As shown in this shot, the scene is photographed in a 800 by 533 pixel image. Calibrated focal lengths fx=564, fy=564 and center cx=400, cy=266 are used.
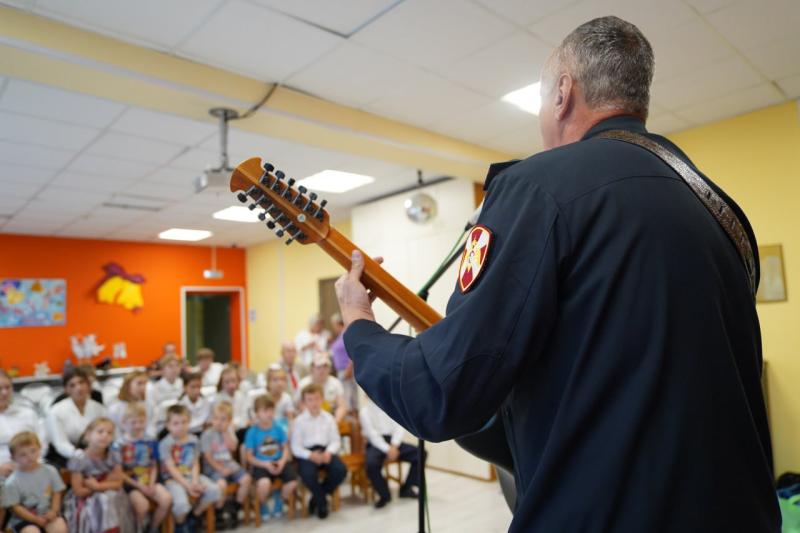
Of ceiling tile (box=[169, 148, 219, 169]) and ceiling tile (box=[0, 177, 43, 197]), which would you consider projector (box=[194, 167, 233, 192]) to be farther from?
ceiling tile (box=[0, 177, 43, 197])

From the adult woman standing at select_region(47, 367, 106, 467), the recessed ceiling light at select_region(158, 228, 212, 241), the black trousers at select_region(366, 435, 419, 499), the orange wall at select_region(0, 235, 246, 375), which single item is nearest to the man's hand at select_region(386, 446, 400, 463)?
the black trousers at select_region(366, 435, 419, 499)

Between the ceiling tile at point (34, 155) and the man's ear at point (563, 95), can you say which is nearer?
the man's ear at point (563, 95)

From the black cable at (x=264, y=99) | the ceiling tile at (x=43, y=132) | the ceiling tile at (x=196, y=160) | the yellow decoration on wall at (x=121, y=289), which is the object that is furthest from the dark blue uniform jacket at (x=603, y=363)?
the yellow decoration on wall at (x=121, y=289)

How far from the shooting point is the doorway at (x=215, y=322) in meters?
9.45

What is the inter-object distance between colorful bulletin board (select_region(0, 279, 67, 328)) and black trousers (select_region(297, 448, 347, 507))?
5.26m

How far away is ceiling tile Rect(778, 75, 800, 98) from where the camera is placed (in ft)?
11.4

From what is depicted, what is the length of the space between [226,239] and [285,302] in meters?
1.33

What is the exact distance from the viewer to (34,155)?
14.1 feet

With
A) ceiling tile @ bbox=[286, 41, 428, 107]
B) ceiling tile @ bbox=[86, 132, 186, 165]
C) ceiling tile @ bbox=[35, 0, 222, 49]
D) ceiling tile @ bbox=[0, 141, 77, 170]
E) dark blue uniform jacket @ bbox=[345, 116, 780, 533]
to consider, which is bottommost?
dark blue uniform jacket @ bbox=[345, 116, 780, 533]

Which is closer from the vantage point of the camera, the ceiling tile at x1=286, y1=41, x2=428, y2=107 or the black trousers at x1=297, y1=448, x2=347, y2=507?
the ceiling tile at x1=286, y1=41, x2=428, y2=107

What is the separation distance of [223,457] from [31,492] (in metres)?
1.25

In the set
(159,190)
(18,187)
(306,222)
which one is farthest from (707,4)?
(18,187)

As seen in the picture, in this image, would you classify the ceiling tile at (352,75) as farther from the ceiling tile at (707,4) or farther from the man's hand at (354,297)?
the man's hand at (354,297)

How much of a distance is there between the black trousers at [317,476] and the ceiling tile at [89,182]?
3.01 meters
